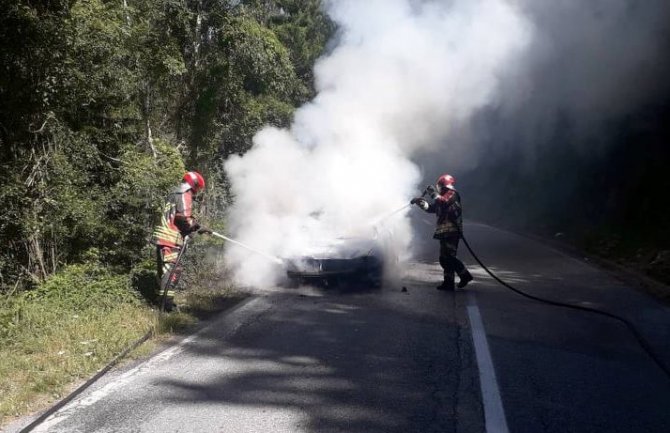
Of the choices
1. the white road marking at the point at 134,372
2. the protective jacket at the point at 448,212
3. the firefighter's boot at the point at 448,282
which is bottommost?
the white road marking at the point at 134,372

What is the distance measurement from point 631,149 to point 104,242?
50.1ft

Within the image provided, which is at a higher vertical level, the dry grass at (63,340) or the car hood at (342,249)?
the car hood at (342,249)

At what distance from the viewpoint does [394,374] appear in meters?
5.38

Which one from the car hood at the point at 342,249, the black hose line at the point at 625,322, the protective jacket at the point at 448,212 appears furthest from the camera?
the protective jacket at the point at 448,212

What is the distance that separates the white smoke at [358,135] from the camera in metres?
10.1

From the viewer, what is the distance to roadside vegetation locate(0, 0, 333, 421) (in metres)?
6.47

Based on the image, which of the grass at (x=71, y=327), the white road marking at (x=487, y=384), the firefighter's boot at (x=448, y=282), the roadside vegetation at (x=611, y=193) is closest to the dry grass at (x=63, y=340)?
the grass at (x=71, y=327)

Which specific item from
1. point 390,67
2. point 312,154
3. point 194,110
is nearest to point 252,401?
point 312,154

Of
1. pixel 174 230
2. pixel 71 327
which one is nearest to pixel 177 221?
pixel 174 230

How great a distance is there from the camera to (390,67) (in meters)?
10.8

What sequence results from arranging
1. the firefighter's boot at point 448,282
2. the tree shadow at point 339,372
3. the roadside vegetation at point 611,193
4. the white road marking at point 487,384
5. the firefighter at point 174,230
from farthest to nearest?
the roadside vegetation at point 611,193, the firefighter's boot at point 448,282, the firefighter at point 174,230, the tree shadow at point 339,372, the white road marking at point 487,384

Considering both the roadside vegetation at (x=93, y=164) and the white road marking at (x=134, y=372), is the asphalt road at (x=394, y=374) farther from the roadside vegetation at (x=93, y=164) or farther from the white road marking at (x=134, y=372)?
the roadside vegetation at (x=93, y=164)

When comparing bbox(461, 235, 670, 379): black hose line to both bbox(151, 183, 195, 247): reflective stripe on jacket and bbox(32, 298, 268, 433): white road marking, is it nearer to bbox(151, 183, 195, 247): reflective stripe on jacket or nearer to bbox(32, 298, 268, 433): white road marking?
bbox(32, 298, 268, 433): white road marking

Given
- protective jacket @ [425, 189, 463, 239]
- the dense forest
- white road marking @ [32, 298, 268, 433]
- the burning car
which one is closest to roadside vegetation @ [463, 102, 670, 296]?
protective jacket @ [425, 189, 463, 239]
